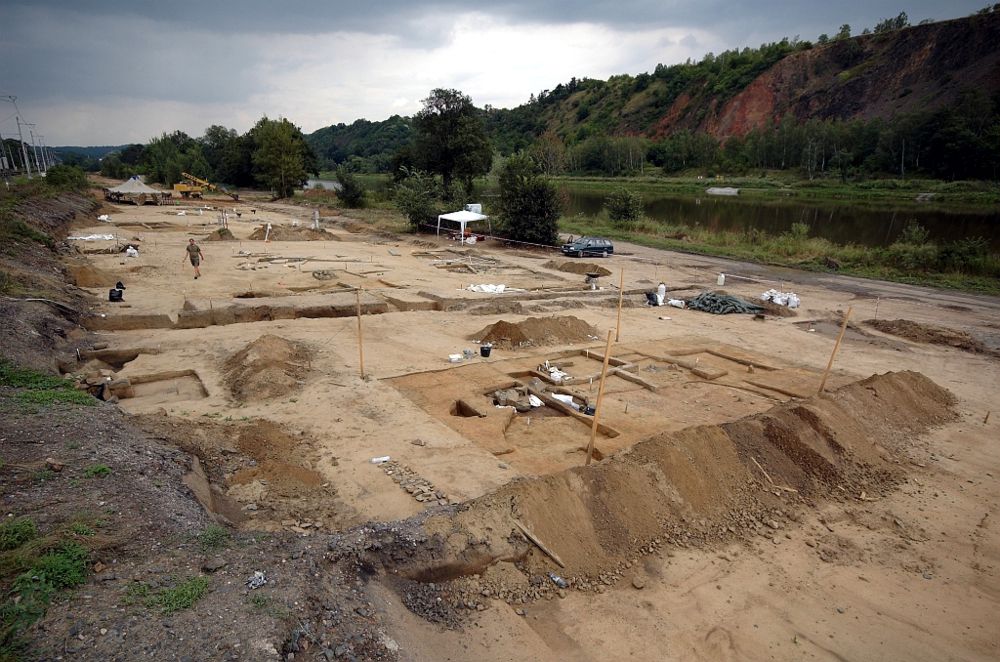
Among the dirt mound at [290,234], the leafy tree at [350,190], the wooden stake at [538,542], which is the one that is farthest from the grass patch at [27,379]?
the leafy tree at [350,190]

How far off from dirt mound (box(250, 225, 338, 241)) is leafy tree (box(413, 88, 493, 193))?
1277 centimetres

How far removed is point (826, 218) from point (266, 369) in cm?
5001

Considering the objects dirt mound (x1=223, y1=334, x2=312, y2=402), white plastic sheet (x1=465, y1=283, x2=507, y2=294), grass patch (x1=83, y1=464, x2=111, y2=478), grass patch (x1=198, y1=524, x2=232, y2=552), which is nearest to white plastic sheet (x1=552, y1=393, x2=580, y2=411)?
dirt mound (x1=223, y1=334, x2=312, y2=402)

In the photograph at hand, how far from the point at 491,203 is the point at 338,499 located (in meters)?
32.7

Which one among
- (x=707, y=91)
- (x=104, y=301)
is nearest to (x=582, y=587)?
(x=104, y=301)

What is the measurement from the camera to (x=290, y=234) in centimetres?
3400

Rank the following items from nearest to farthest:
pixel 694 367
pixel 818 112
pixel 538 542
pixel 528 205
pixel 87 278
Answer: pixel 538 542
pixel 694 367
pixel 87 278
pixel 528 205
pixel 818 112

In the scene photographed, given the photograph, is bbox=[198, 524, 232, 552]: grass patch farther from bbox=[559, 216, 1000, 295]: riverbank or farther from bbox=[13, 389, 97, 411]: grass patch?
bbox=[559, 216, 1000, 295]: riverbank

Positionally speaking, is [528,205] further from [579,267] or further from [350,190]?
[350,190]

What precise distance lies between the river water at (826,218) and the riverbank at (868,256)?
22.4 ft

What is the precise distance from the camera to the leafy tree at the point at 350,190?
2108 inches

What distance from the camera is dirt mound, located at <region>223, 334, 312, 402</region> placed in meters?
10.3

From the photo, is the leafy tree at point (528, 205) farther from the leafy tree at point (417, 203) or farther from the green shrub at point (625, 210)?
the green shrub at point (625, 210)

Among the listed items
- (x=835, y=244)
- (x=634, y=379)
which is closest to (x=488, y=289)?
(x=634, y=379)
